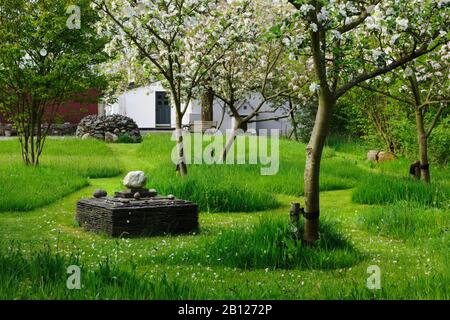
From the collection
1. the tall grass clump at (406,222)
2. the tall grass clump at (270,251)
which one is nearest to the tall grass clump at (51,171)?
the tall grass clump at (270,251)

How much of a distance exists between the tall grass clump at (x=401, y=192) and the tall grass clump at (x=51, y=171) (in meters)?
6.21

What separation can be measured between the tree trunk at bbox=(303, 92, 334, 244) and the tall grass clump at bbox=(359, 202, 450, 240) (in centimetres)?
190

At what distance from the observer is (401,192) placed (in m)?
12.5

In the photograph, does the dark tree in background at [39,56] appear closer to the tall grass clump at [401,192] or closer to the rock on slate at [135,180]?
the rock on slate at [135,180]

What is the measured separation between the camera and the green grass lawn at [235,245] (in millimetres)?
5680

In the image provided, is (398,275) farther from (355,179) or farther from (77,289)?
(355,179)

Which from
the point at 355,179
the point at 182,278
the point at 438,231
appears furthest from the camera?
the point at 355,179

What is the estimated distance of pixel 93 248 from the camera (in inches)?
332

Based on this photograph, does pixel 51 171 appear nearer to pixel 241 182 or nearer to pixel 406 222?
pixel 241 182

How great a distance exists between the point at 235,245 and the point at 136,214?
88.4 inches

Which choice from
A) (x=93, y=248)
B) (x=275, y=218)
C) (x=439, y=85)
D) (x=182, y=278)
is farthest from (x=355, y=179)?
(x=182, y=278)

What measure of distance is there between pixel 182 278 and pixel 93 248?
2.19 m

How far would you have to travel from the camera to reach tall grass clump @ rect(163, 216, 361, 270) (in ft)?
25.0

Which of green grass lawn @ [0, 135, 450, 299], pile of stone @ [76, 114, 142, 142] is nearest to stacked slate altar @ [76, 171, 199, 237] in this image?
green grass lawn @ [0, 135, 450, 299]
